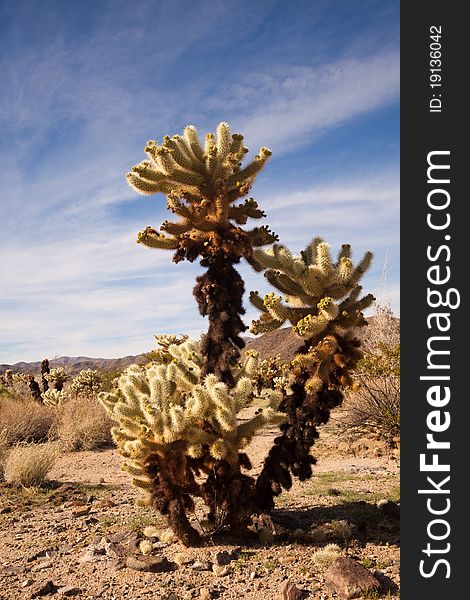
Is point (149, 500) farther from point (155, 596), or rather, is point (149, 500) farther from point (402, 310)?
point (402, 310)

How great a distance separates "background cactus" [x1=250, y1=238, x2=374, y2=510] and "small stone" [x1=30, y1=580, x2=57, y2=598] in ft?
7.29

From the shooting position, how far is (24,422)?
14539 mm

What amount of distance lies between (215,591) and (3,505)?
16.4ft

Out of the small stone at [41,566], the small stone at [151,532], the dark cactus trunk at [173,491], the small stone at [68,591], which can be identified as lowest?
the small stone at [41,566]

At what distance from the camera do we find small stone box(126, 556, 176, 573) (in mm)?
5258

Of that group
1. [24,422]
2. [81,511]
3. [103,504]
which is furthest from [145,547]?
[24,422]

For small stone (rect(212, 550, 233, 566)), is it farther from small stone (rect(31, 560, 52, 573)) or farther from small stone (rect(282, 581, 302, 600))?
small stone (rect(31, 560, 52, 573))

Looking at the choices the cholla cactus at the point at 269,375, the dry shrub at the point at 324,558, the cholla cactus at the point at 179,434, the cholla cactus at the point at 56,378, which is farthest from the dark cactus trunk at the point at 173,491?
the cholla cactus at the point at 56,378

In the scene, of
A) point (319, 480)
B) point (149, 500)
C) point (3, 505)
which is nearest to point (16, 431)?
point (3, 505)

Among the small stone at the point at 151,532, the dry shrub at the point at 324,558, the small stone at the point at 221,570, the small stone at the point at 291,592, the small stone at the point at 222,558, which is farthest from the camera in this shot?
the small stone at the point at 151,532

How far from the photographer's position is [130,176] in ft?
19.7

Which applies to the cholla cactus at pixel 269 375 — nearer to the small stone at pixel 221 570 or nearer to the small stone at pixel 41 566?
the small stone at pixel 41 566

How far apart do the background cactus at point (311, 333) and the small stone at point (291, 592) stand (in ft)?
4.49

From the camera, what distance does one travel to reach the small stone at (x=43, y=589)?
5.01 metres
